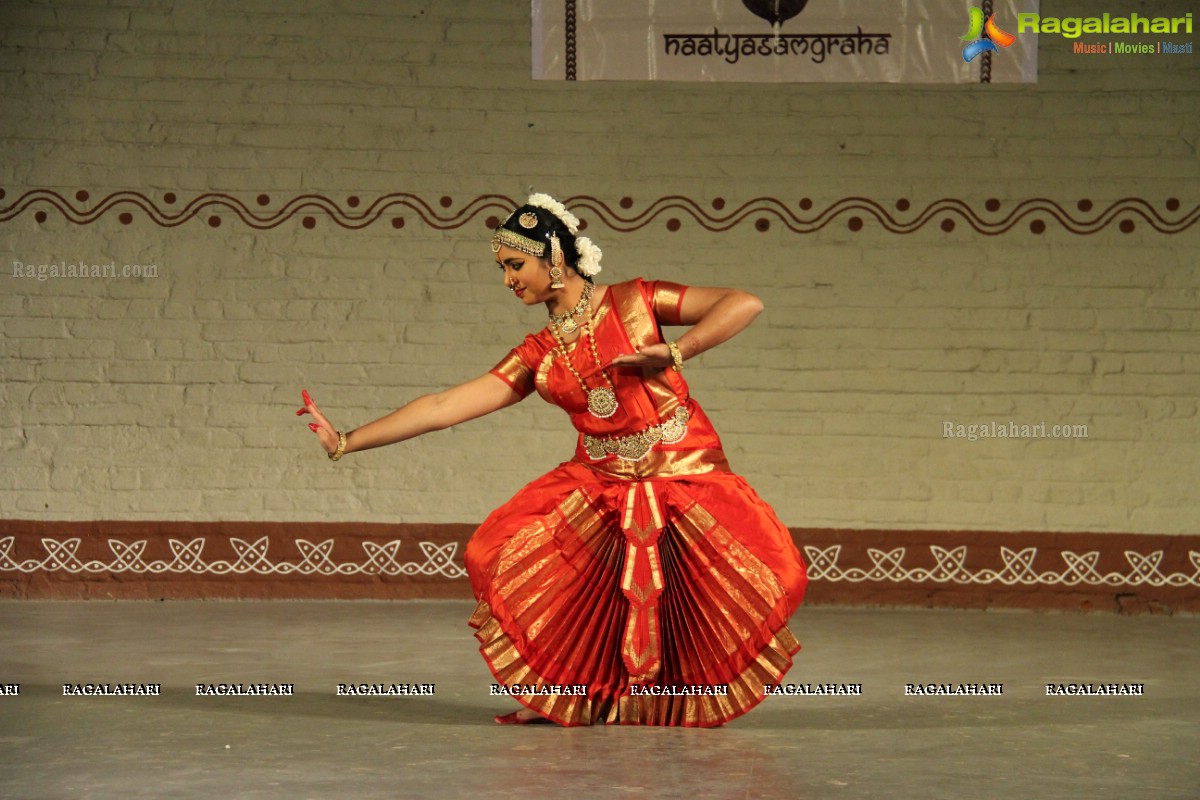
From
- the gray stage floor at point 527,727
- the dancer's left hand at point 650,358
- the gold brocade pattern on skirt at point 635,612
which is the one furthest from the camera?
the gold brocade pattern on skirt at point 635,612

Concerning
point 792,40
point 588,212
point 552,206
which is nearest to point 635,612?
point 552,206

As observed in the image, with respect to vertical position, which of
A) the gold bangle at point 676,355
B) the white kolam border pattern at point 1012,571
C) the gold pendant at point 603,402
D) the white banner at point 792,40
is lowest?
the white kolam border pattern at point 1012,571

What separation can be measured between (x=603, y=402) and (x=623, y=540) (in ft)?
1.17

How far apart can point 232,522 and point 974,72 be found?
3.75m

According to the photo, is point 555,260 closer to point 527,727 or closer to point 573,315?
point 573,315

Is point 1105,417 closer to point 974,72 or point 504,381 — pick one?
point 974,72

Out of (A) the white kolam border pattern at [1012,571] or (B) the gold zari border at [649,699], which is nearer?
(B) the gold zari border at [649,699]

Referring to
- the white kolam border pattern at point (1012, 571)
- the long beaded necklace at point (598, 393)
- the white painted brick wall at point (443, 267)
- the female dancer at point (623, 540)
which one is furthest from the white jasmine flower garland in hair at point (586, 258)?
the white kolam border pattern at point (1012, 571)

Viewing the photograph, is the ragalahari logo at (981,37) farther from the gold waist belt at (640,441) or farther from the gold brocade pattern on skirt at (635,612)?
the gold brocade pattern on skirt at (635,612)

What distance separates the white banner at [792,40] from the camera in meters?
6.41

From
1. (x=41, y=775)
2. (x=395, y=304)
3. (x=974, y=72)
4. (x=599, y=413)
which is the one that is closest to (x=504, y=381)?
(x=599, y=413)

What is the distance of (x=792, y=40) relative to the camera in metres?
6.46

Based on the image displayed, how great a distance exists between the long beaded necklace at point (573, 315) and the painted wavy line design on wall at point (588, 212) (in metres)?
2.68

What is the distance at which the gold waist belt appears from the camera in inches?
154
